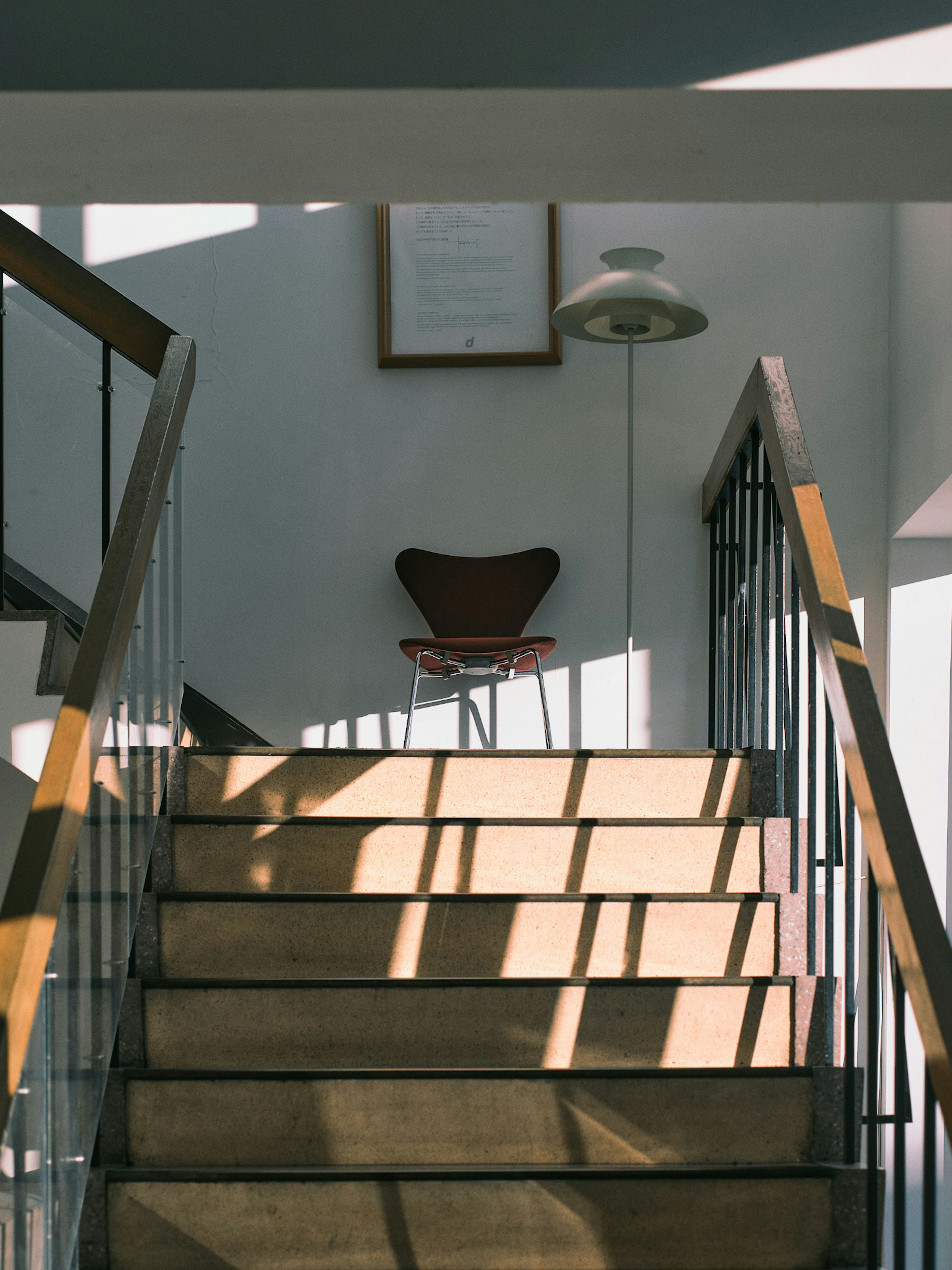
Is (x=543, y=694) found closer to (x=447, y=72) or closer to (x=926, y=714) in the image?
(x=926, y=714)

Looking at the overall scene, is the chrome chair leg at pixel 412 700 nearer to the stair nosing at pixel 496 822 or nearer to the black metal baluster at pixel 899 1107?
the stair nosing at pixel 496 822

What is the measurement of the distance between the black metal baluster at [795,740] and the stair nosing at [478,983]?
26cm

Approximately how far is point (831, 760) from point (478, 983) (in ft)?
2.43

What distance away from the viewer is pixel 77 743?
65.8 inches

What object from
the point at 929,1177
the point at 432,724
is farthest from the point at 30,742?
the point at 929,1177

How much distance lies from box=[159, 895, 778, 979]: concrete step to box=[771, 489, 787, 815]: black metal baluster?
30 cm

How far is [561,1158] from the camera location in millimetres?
1992

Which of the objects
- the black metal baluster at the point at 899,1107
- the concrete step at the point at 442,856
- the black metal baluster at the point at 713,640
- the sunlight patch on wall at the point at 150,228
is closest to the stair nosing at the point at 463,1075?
the black metal baluster at the point at 899,1107

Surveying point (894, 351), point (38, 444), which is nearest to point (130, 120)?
point (38, 444)

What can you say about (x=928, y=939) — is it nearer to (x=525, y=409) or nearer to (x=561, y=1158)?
(x=561, y=1158)

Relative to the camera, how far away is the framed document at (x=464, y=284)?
4.19 meters

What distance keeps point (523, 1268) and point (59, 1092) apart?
0.76 m

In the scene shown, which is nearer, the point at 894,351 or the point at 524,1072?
the point at 524,1072

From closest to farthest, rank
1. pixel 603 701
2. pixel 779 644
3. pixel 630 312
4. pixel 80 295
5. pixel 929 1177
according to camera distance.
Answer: pixel 929 1177, pixel 779 644, pixel 80 295, pixel 630 312, pixel 603 701
